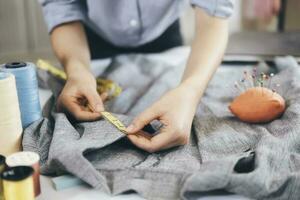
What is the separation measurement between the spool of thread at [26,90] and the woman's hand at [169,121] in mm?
188

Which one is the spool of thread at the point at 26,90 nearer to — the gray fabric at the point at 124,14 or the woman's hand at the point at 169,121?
the woman's hand at the point at 169,121

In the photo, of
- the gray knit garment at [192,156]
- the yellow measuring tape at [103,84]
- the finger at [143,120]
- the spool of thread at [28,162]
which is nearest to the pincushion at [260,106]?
the gray knit garment at [192,156]

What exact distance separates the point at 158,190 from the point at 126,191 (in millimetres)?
51

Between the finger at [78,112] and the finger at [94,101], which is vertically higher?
the finger at [94,101]

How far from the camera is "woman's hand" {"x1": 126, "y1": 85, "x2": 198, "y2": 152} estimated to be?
75 centimetres

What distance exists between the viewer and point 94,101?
875 mm

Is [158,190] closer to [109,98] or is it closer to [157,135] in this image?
[157,135]

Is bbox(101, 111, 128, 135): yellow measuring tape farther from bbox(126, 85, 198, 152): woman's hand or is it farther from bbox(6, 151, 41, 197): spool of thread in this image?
bbox(6, 151, 41, 197): spool of thread

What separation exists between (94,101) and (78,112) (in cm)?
4

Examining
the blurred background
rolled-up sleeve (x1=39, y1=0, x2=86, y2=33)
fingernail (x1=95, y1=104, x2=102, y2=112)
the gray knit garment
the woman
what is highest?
rolled-up sleeve (x1=39, y1=0, x2=86, y2=33)

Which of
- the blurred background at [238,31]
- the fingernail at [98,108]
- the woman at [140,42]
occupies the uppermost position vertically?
the woman at [140,42]

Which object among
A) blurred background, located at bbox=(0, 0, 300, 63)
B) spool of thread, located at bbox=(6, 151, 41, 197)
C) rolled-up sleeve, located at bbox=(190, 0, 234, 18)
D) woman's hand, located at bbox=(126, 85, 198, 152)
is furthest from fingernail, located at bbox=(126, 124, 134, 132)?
blurred background, located at bbox=(0, 0, 300, 63)

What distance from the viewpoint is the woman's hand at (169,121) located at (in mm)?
750

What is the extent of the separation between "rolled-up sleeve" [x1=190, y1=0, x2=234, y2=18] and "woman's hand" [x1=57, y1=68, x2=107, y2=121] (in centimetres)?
32
